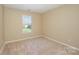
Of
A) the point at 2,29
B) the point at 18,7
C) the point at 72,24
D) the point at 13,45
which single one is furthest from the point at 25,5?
the point at 72,24

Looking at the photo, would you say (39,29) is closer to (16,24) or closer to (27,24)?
(27,24)

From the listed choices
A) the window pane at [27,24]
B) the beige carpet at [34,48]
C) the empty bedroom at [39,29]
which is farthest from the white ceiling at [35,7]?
the beige carpet at [34,48]

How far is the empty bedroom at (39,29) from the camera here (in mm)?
1903

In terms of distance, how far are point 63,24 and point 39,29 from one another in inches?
13.5

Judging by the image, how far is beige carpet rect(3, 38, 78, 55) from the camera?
1908 millimetres

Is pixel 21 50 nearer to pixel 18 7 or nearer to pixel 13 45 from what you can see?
pixel 13 45

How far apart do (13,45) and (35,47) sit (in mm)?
304

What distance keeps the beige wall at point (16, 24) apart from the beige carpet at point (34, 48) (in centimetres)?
10

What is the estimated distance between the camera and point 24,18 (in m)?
2.00

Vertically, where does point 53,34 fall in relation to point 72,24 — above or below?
below

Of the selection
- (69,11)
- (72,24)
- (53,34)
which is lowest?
(53,34)

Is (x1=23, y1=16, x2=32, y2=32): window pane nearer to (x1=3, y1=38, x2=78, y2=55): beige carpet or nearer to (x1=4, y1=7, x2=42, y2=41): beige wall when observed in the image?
(x1=4, y1=7, x2=42, y2=41): beige wall

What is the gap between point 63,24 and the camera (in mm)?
1978

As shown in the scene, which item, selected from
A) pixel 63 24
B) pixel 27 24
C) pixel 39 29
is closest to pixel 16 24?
pixel 27 24
